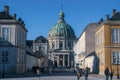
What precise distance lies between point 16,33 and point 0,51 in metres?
3.98

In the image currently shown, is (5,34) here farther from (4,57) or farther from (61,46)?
(61,46)

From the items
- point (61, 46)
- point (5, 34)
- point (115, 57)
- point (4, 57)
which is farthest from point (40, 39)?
point (115, 57)

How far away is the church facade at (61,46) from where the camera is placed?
192500mm

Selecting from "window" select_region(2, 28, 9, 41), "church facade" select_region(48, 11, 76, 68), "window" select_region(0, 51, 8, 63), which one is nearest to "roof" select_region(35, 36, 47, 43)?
"church facade" select_region(48, 11, 76, 68)

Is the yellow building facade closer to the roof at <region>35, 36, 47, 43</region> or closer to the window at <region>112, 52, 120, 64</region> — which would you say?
the window at <region>112, 52, 120, 64</region>

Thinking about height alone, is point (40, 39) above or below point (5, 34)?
above

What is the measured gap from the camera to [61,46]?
195m

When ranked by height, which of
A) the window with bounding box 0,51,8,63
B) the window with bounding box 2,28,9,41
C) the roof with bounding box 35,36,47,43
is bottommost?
the window with bounding box 0,51,8,63

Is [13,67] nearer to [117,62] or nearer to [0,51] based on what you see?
[0,51]

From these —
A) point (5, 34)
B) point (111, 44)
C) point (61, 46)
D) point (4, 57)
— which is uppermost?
point (61, 46)

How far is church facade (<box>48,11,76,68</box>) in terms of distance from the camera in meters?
192

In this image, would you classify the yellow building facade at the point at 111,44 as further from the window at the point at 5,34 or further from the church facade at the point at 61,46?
the church facade at the point at 61,46

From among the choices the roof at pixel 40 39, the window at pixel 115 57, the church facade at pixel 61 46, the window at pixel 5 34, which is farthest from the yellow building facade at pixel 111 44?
the church facade at pixel 61 46

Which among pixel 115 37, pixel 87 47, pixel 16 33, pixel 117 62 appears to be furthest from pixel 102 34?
pixel 87 47
